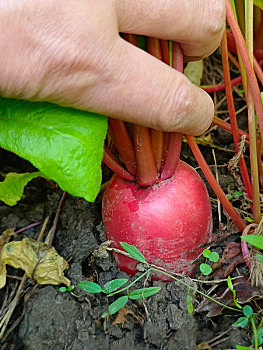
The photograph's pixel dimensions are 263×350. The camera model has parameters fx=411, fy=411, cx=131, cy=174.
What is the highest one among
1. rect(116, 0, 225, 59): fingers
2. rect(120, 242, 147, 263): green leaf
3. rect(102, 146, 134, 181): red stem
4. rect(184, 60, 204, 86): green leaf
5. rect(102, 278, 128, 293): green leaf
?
rect(116, 0, 225, 59): fingers

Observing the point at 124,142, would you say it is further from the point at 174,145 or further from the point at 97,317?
the point at 97,317

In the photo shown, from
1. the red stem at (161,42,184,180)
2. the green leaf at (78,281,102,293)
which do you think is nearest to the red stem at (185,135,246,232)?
the red stem at (161,42,184,180)

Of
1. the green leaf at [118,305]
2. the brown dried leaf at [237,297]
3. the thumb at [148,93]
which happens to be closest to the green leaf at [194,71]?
the thumb at [148,93]

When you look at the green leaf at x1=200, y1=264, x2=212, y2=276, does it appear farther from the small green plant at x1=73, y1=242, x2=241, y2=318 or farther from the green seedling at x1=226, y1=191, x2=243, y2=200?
the green seedling at x1=226, y1=191, x2=243, y2=200

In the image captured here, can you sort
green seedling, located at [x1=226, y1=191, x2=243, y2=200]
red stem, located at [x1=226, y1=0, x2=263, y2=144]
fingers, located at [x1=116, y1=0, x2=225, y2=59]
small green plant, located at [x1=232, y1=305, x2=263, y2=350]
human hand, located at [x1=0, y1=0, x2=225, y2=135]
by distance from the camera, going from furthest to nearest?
green seedling, located at [x1=226, y1=191, x2=243, y2=200] → red stem, located at [x1=226, y1=0, x2=263, y2=144] → small green plant, located at [x1=232, y1=305, x2=263, y2=350] → fingers, located at [x1=116, y1=0, x2=225, y2=59] → human hand, located at [x1=0, y1=0, x2=225, y2=135]

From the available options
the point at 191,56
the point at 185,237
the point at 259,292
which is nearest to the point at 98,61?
the point at 191,56

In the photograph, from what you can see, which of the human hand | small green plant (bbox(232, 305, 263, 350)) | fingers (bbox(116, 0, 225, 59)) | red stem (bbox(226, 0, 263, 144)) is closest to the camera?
the human hand

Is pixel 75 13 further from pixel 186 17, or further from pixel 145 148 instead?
pixel 145 148
